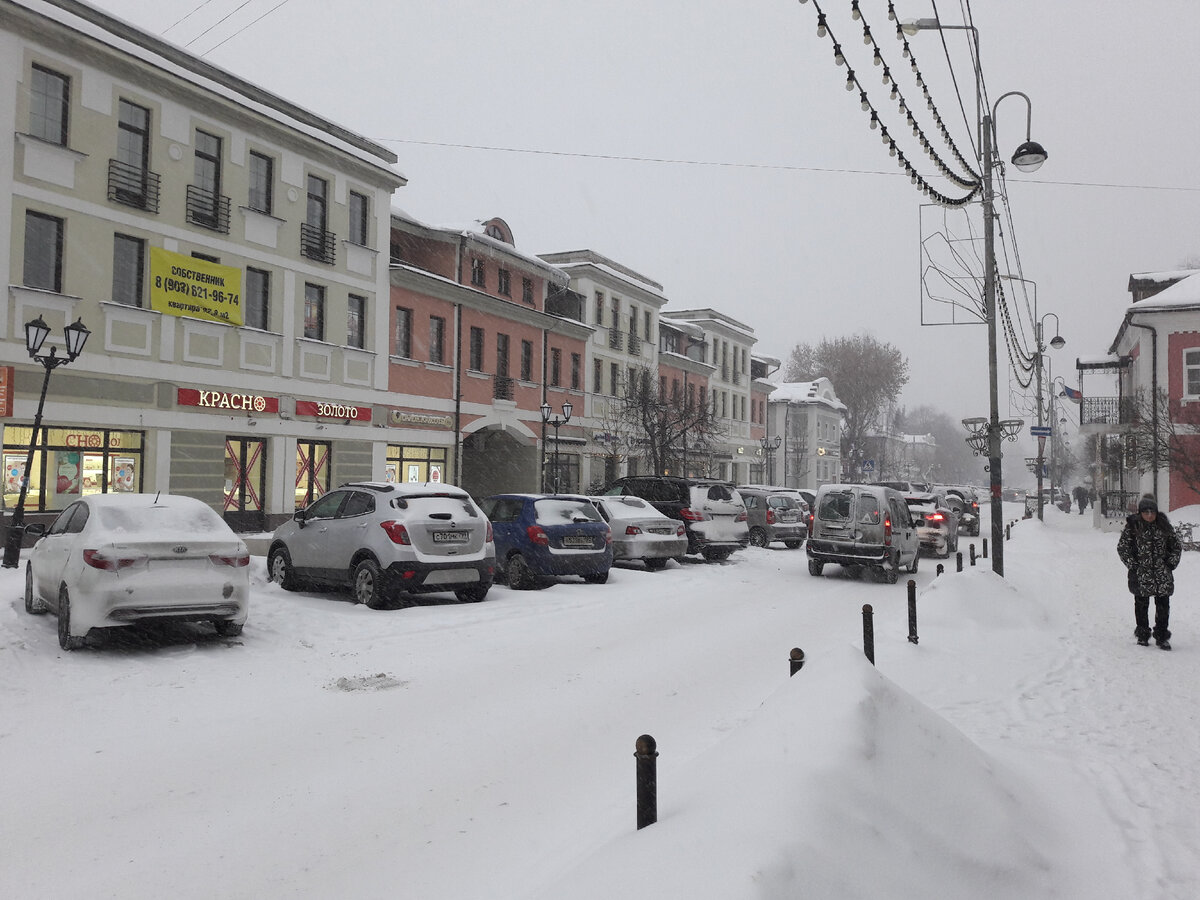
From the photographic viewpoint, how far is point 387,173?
27.2 meters

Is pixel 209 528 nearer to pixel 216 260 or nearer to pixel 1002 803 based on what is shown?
pixel 1002 803

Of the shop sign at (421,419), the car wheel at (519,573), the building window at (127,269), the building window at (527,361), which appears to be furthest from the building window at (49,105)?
the building window at (527,361)

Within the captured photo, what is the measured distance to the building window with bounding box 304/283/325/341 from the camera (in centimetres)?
2491

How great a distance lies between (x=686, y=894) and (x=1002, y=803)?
7.12 feet

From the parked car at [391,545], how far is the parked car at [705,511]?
7.55m

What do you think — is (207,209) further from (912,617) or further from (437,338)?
(912,617)

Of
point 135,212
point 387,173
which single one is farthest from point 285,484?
point 387,173

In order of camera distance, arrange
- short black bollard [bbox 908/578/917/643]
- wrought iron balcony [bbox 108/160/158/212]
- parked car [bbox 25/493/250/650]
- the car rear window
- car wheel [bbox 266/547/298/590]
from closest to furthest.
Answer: parked car [bbox 25/493/250/650] → short black bollard [bbox 908/578/917/643] → car wheel [bbox 266/547/298/590] → the car rear window → wrought iron balcony [bbox 108/160/158/212]

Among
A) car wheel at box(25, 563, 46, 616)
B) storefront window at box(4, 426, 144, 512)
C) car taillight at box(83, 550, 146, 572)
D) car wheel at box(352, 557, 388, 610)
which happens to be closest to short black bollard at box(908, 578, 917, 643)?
car wheel at box(352, 557, 388, 610)

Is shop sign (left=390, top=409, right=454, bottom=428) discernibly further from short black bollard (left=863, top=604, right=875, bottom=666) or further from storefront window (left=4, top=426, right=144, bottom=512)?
short black bollard (left=863, top=604, right=875, bottom=666)

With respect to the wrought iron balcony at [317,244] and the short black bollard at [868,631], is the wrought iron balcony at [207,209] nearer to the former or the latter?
the wrought iron balcony at [317,244]

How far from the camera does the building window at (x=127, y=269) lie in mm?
20000

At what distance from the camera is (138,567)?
8.25 metres

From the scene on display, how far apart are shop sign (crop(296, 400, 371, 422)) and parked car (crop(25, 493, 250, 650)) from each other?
14.9m
